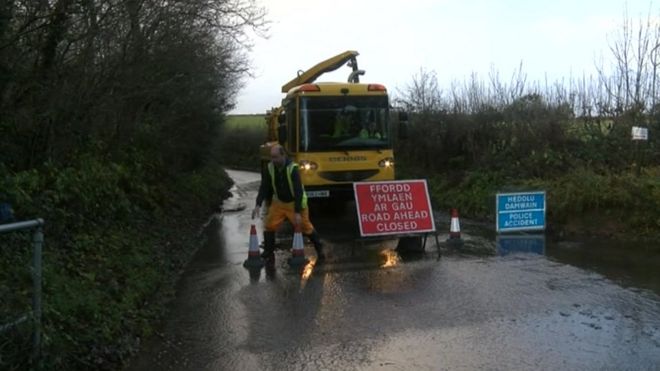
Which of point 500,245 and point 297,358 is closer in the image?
point 297,358

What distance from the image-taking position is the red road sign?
11258 millimetres

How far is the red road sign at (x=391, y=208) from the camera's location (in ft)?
36.9

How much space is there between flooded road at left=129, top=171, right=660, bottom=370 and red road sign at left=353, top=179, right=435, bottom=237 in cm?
48

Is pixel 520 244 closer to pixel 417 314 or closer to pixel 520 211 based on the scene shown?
pixel 520 211

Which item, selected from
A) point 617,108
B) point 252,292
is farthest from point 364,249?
point 617,108

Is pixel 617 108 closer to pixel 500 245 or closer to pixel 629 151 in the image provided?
pixel 629 151

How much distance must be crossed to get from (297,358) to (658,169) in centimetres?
1190

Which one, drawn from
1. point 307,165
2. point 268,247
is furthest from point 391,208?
point 307,165

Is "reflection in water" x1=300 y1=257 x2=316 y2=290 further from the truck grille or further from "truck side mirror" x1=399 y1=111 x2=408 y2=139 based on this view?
"truck side mirror" x1=399 y1=111 x2=408 y2=139

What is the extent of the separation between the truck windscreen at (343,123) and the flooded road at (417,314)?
4.42 metres

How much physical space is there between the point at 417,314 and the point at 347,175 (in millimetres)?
8210

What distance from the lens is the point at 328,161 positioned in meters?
15.4

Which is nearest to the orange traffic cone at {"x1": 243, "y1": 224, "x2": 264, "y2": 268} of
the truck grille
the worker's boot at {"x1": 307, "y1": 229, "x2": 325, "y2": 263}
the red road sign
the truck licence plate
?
the worker's boot at {"x1": 307, "y1": 229, "x2": 325, "y2": 263}

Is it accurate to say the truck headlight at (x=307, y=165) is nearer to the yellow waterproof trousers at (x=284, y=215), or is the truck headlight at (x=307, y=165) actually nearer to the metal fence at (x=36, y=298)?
the yellow waterproof trousers at (x=284, y=215)
